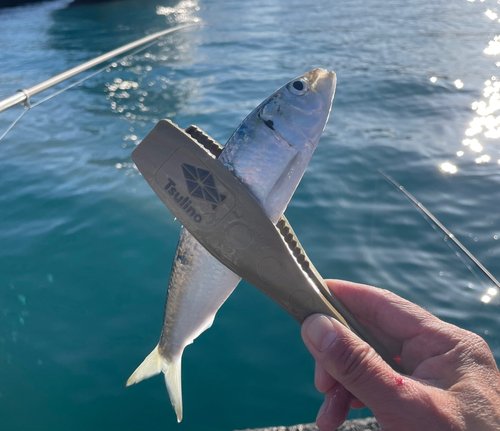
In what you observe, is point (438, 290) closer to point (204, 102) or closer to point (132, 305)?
point (132, 305)

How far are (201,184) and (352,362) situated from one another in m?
1.20

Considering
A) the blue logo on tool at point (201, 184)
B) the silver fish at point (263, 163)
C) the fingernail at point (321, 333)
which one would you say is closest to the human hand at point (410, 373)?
the fingernail at point (321, 333)

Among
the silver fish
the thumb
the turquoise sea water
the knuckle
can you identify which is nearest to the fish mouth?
the silver fish

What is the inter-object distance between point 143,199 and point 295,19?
14.4 m

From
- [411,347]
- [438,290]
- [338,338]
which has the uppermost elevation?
[338,338]

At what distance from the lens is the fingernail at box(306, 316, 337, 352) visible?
192 cm

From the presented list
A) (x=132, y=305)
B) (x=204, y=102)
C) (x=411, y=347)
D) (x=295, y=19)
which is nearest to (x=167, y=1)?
(x=295, y=19)

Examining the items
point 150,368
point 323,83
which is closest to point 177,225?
point 150,368

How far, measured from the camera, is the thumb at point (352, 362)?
1734mm

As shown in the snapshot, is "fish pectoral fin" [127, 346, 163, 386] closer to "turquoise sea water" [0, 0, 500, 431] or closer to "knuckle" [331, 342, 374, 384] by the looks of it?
"turquoise sea water" [0, 0, 500, 431]

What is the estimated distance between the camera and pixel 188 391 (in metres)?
3.23

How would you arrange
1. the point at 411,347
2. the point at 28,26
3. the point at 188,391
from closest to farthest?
the point at 411,347
the point at 188,391
the point at 28,26

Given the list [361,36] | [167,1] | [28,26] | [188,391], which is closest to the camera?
[188,391]

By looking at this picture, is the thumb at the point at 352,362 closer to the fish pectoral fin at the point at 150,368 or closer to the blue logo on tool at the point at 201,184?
the blue logo on tool at the point at 201,184
